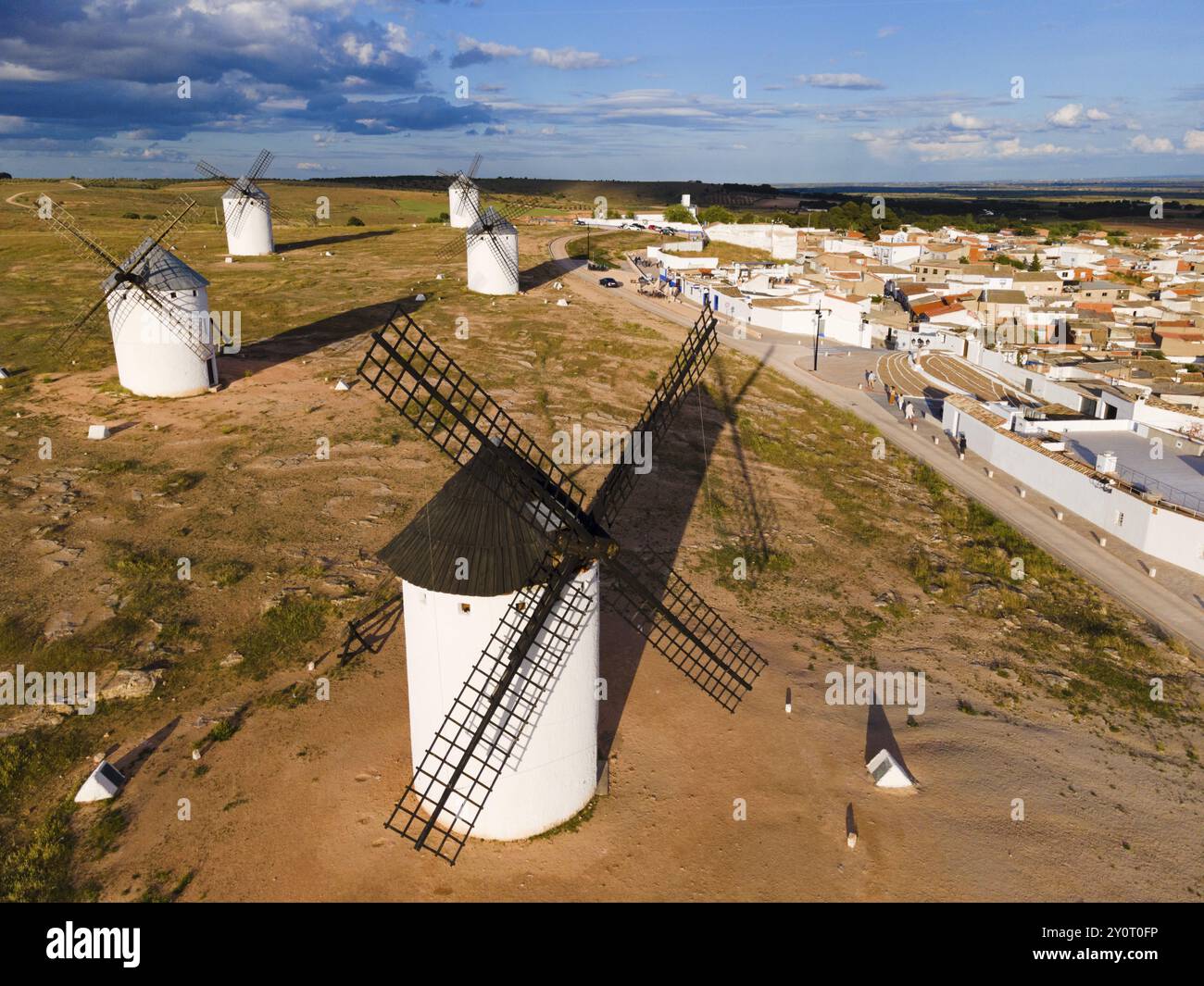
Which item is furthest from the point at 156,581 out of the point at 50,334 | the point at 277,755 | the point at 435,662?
the point at 50,334

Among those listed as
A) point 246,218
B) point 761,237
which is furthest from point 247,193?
point 761,237

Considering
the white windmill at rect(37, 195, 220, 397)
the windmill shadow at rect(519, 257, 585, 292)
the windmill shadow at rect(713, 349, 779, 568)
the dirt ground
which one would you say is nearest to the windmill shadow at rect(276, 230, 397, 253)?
the windmill shadow at rect(519, 257, 585, 292)

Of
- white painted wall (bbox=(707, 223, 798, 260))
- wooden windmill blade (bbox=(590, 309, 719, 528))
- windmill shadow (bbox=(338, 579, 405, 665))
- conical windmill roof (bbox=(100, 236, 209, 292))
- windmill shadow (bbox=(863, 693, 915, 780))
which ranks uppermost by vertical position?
white painted wall (bbox=(707, 223, 798, 260))

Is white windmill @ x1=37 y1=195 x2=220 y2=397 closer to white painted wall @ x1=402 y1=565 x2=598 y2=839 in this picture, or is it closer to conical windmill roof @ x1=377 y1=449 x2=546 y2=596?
conical windmill roof @ x1=377 y1=449 x2=546 y2=596

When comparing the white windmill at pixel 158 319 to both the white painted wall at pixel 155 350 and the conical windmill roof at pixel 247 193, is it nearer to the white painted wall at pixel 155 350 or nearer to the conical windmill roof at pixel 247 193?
the white painted wall at pixel 155 350

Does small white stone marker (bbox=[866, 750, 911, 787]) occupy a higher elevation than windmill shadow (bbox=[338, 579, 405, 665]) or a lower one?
lower

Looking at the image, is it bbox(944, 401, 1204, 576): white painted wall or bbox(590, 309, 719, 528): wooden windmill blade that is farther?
bbox(944, 401, 1204, 576): white painted wall
